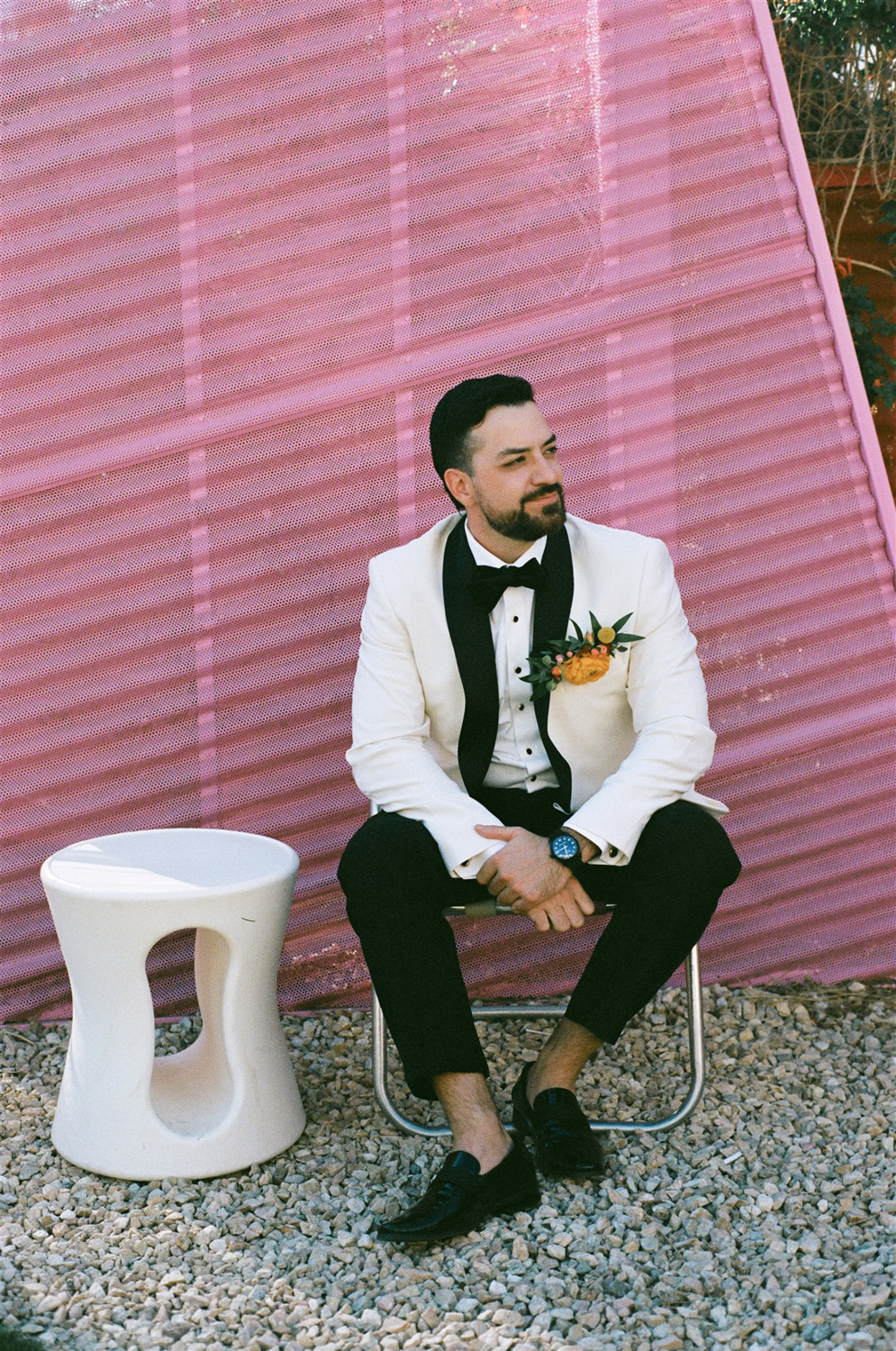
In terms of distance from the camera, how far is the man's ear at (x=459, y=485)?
10.8ft

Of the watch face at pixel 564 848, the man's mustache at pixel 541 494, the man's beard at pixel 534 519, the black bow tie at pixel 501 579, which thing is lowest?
the watch face at pixel 564 848

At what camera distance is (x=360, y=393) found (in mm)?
3828

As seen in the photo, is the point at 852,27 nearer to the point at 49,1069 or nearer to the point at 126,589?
the point at 126,589

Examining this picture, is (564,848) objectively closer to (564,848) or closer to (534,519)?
(564,848)

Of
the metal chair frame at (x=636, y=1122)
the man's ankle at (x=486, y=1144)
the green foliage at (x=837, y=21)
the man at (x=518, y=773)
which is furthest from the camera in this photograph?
the green foliage at (x=837, y=21)

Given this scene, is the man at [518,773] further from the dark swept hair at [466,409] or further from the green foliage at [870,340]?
the green foliage at [870,340]

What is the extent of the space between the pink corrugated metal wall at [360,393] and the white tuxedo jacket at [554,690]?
554 mm

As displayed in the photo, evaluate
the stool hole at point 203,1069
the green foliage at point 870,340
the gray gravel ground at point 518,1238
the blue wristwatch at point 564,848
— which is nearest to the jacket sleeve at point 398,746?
the blue wristwatch at point 564,848

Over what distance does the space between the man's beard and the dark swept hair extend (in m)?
0.16

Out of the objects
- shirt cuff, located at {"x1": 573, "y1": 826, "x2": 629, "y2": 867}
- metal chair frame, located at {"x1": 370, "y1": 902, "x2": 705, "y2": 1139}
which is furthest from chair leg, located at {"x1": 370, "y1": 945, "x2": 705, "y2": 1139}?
shirt cuff, located at {"x1": 573, "y1": 826, "x2": 629, "y2": 867}

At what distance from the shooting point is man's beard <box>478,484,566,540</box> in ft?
10.5

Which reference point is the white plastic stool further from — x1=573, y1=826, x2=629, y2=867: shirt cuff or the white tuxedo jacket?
x1=573, y1=826, x2=629, y2=867: shirt cuff

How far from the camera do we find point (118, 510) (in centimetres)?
388

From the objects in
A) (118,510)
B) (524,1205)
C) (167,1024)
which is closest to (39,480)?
(118,510)
